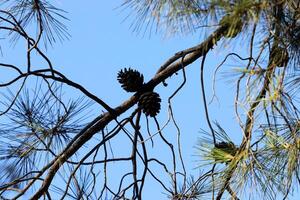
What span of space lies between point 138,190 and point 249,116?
0.35m

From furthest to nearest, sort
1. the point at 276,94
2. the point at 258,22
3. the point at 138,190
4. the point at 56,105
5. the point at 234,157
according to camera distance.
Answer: the point at 56,105 → the point at 138,190 → the point at 234,157 → the point at 276,94 → the point at 258,22

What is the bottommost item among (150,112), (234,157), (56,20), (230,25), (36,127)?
(234,157)

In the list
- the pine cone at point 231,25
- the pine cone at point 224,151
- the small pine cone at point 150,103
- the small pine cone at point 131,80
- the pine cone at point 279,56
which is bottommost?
the pine cone at point 224,151

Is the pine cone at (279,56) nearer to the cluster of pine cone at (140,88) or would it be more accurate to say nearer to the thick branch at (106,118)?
the thick branch at (106,118)

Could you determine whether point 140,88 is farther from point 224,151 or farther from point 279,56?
point 279,56

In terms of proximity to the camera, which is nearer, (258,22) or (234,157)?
(258,22)

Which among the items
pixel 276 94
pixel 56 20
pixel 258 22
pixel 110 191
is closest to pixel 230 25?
pixel 258 22

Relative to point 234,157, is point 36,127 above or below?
above

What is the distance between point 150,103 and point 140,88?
0.17 feet

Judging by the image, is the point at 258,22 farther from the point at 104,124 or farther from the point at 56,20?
the point at 56,20

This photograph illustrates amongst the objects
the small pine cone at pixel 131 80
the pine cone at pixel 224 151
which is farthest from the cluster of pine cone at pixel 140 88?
the pine cone at pixel 224 151

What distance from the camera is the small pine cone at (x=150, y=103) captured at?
1.65 metres

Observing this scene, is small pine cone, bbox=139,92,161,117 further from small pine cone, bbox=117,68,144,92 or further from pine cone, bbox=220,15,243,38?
pine cone, bbox=220,15,243,38

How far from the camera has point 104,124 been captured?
1659 mm
